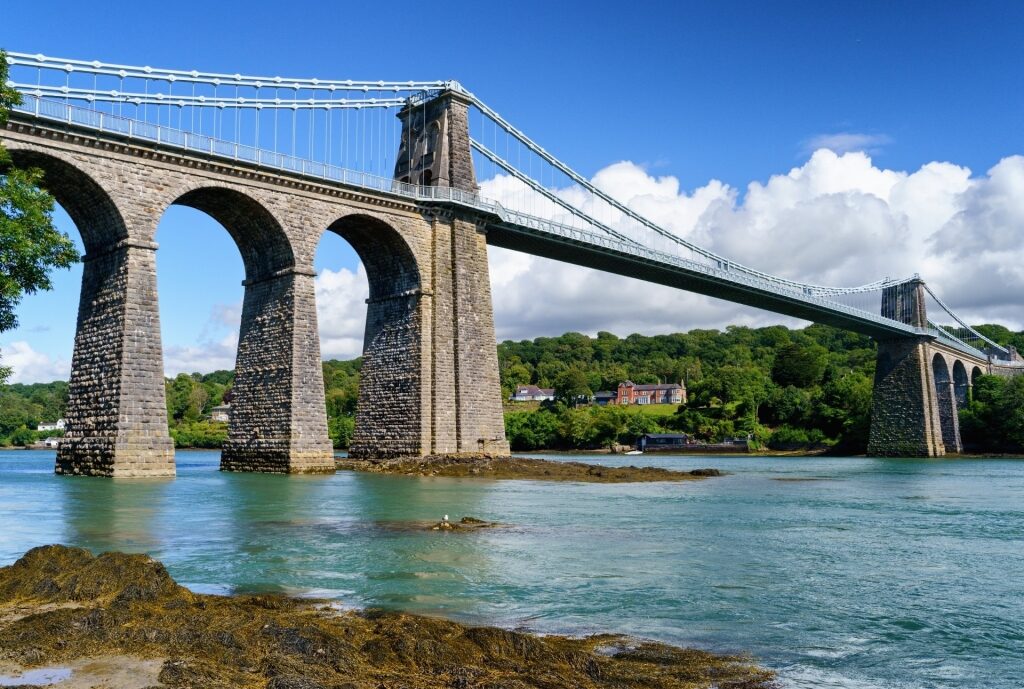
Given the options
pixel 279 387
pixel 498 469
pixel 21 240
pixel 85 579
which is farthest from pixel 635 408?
pixel 85 579

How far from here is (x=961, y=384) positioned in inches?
3155

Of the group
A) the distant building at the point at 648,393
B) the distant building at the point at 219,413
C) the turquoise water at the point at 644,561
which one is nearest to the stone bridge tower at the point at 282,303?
the turquoise water at the point at 644,561

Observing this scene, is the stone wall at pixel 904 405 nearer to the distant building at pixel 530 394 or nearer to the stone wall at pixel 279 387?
the stone wall at pixel 279 387

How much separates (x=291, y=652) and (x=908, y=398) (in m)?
66.4

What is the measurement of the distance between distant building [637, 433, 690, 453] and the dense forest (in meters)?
1.62

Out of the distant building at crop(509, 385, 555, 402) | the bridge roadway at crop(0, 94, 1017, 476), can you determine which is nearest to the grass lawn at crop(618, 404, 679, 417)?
the distant building at crop(509, 385, 555, 402)

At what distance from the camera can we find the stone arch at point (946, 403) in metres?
69.2

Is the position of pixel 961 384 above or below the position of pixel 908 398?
above

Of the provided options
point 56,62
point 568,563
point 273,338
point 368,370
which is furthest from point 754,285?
point 568,563

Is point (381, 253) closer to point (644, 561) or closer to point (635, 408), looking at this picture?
point (644, 561)

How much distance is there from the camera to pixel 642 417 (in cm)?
8281

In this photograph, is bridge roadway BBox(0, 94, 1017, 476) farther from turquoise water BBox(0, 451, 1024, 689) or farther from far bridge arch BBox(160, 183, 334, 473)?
turquoise water BBox(0, 451, 1024, 689)

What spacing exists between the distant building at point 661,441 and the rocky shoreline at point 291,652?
236 ft

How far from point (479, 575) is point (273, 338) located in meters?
21.0
